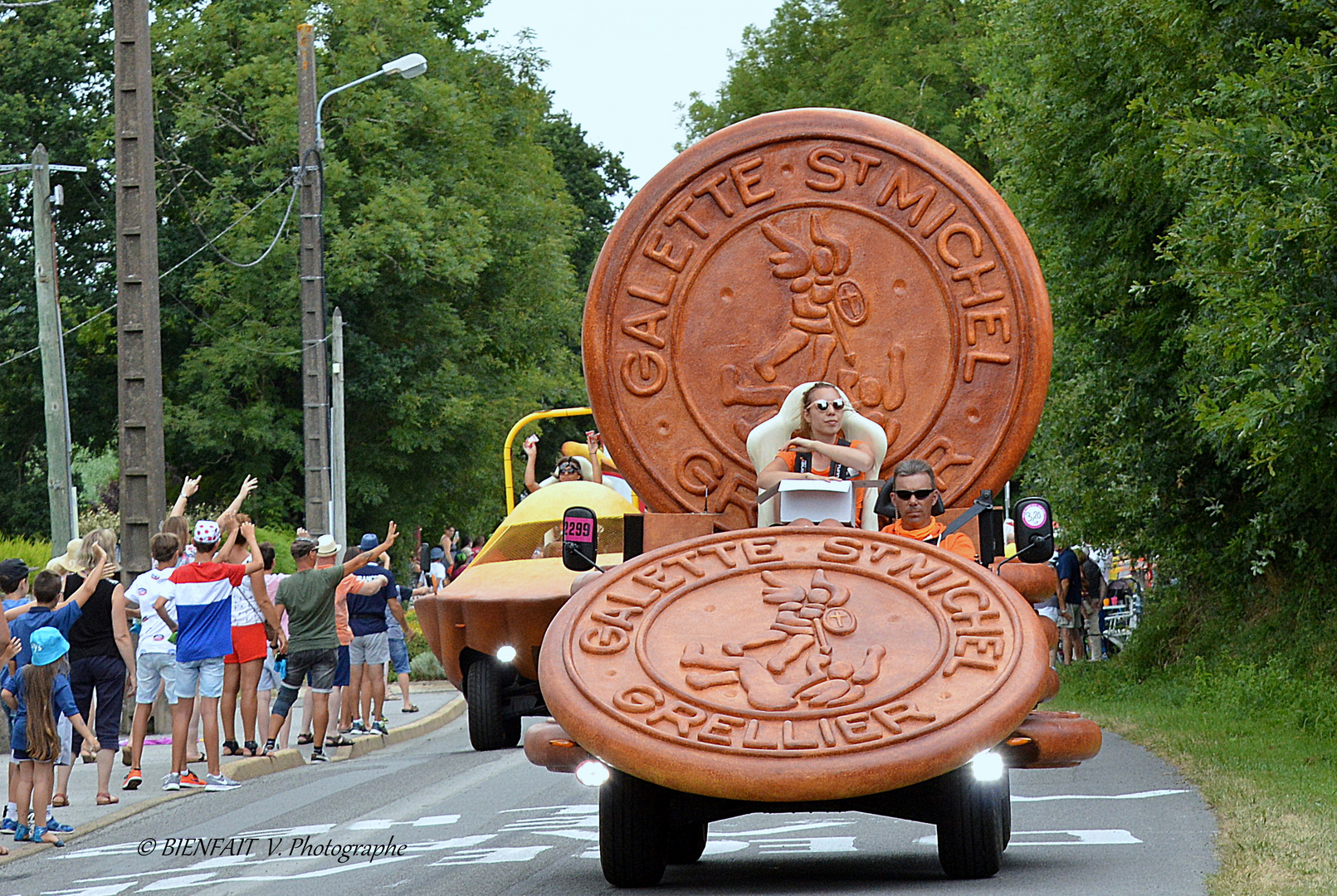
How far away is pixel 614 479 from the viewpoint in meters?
16.8

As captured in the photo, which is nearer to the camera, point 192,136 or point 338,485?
point 338,485

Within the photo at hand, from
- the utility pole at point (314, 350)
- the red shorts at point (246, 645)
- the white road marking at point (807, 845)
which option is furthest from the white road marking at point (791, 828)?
the utility pole at point (314, 350)

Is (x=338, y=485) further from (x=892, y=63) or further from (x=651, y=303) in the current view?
(x=651, y=303)

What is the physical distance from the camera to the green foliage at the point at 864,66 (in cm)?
3881

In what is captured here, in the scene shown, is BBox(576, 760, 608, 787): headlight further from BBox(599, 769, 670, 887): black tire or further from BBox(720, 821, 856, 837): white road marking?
BBox(720, 821, 856, 837): white road marking

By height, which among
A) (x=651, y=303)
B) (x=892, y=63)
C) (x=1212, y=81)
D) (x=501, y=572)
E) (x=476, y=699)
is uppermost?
(x=892, y=63)

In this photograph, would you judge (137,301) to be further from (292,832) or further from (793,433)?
(793,433)

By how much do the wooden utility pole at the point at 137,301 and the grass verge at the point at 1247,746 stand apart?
8.73 meters

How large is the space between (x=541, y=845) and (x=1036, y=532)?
3.57m

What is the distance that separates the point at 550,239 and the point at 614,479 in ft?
95.7

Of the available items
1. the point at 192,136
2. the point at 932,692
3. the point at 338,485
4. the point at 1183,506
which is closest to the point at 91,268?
the point at 192,136

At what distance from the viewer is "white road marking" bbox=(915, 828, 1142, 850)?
1007 centimetres

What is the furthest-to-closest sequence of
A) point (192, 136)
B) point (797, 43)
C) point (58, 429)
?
point (797, 43), point (192, 136), point (58, 429)

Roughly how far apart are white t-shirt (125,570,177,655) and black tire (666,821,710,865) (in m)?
6.34
